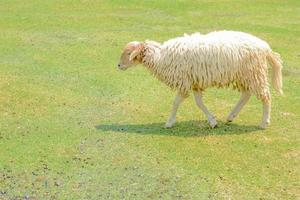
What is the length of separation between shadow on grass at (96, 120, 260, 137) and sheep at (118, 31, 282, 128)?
0.16 meters

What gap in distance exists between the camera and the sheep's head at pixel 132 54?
1129cm

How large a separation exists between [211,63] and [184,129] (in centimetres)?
126

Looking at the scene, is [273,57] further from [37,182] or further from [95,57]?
[95,57]

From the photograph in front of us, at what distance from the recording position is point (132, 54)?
36.9 ft

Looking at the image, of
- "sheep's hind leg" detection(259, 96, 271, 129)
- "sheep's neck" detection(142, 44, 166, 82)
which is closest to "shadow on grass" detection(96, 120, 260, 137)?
"sheep's hind leg" detection(259, 96, 271, 129)

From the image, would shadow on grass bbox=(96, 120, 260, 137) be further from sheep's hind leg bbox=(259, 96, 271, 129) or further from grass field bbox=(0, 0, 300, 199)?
sheep's hind leg bbox=(259, 96, 271, 129)

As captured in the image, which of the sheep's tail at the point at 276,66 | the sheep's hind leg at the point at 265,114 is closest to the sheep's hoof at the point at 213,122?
the sheep's hind leg at the point at 265,114

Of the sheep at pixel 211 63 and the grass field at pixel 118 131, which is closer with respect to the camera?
the grass field at pixel 118 131

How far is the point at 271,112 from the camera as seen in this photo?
12055 millimetres

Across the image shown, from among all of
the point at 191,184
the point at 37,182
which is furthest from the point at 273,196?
the point at 37,182

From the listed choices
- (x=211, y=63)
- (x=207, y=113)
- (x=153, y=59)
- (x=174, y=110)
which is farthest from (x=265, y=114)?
(x=153, y=59)

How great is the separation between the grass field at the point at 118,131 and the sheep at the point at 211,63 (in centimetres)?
70

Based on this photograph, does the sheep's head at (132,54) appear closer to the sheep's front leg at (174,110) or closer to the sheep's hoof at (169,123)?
the sheep's front leg at (174,110)

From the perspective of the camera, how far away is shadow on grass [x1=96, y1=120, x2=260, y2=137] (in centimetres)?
1091
